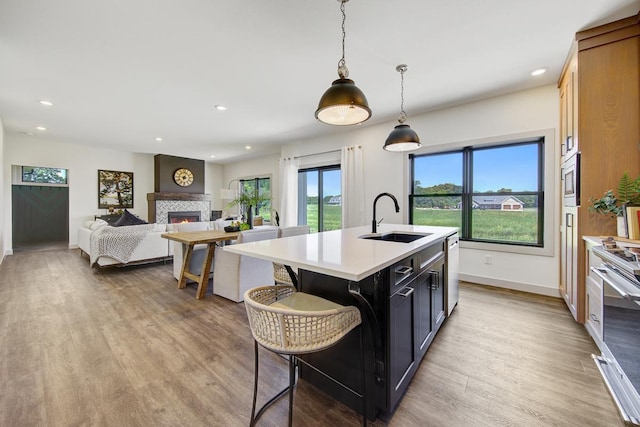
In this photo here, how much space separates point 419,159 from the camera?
14.4 ft

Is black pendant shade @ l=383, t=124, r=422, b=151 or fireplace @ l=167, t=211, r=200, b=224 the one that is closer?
black pendant shade @ l=383, t=124, r=422, b=151

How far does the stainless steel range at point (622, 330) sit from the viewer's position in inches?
53.2

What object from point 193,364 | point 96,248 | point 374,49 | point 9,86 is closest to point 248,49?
point 374,49

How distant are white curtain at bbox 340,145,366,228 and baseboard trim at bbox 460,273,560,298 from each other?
→ 194 centimetres

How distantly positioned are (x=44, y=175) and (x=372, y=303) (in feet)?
30.6

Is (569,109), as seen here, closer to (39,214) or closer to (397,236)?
(397,236)

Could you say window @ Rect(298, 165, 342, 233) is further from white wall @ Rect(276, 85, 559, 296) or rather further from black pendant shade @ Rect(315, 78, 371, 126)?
black pendant shade @ Rect(315, 78, 371, 126)

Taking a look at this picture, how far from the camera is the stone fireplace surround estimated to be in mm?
7258

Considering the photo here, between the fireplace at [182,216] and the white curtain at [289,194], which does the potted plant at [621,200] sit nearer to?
the white curtain at [289,194]

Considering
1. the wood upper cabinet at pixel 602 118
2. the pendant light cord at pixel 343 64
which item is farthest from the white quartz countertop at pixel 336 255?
the wood upper cabinet at pixel 602 118

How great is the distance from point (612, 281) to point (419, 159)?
10.2 ft

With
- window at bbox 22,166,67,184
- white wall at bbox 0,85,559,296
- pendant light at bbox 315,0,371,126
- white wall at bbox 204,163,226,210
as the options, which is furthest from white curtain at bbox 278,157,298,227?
window at bbox 22,166,67,184

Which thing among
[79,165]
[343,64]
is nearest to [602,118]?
[343,64]

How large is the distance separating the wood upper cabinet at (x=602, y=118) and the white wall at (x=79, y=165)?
9183mm
